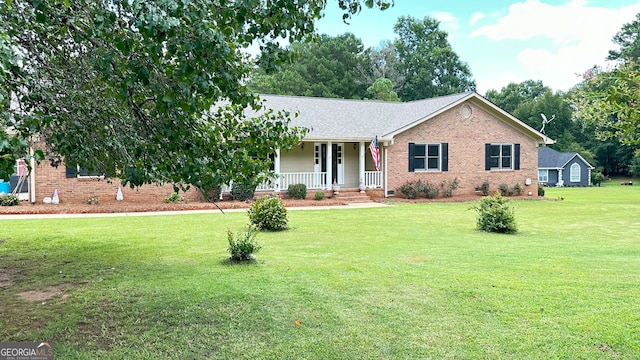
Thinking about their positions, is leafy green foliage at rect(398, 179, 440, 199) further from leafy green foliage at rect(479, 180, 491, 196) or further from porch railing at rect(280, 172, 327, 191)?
porch railing at rect(280, 172, 327, 191)

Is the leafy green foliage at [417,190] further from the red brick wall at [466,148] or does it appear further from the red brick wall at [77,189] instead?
the red brick wall at [77,189]

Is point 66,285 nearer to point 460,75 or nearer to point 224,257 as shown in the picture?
point 224,257

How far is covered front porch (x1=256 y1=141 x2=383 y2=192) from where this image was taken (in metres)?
20.8

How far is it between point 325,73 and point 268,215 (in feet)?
123

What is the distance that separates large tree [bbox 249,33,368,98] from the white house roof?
18402 millimetres

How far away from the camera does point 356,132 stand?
71.4 feet

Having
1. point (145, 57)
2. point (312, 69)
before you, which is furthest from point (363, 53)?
point (145, 57)

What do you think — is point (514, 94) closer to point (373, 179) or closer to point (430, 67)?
point (430, 67)

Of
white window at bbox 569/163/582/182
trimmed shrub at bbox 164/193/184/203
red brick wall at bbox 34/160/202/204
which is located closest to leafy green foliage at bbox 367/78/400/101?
white window at bbox 569/163/582/182

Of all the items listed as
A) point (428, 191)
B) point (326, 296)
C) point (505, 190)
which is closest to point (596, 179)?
point (505, 190)

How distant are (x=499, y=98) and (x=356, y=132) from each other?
140 ft

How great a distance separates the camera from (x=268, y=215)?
1147 centimetres

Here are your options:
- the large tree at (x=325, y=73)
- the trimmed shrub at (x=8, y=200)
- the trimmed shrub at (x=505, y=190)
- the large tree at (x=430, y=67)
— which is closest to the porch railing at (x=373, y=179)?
the trimmed shrub at (x=505, y=190)

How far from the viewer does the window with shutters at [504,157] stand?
23906mm
